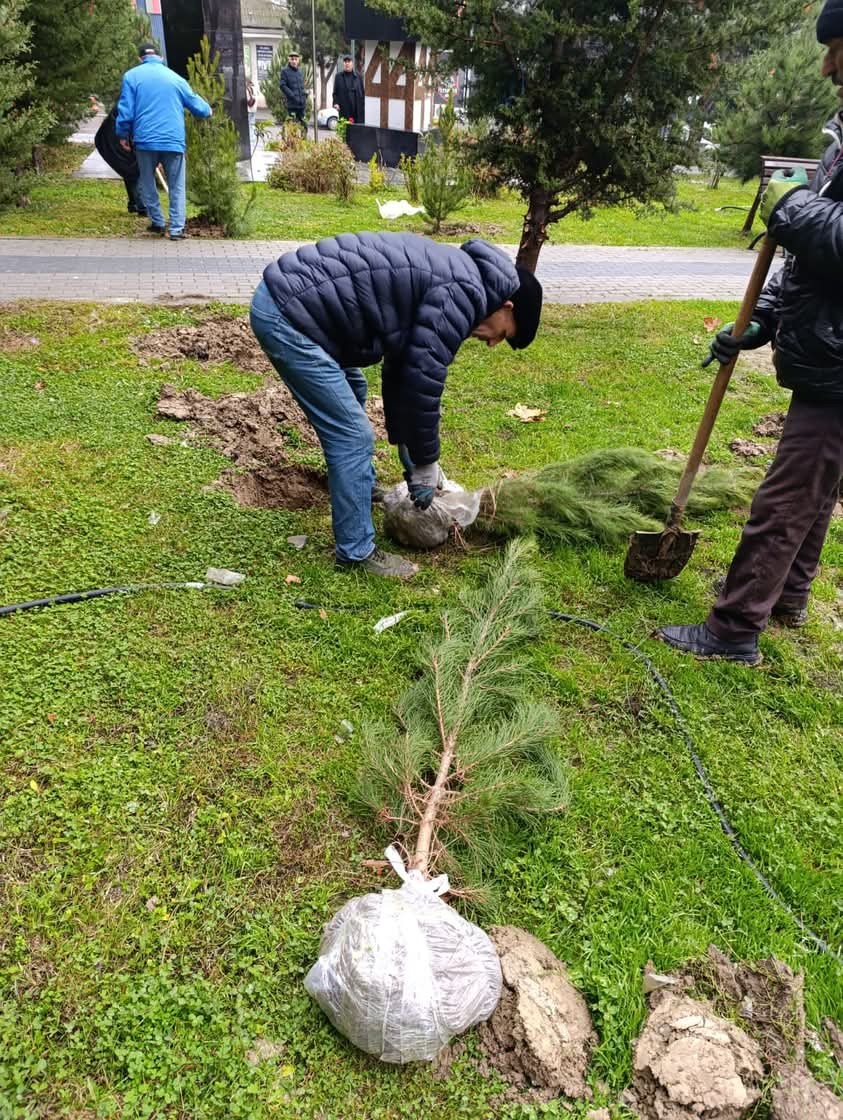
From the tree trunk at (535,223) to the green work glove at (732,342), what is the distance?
4367mm

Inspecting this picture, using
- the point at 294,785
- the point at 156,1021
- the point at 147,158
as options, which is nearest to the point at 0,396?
the point at 294,785

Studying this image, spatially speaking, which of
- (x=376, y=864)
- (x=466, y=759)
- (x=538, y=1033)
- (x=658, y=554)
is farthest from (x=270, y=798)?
(x=658, y=554)

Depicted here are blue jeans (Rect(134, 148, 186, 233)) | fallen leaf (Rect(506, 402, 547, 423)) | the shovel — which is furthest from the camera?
blue jeans (Rect(134, 148, 186, 233))

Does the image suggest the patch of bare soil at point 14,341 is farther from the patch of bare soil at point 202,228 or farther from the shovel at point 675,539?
the shovel at point 675,539

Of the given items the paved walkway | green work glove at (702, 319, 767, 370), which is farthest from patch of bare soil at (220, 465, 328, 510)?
the paved walkway

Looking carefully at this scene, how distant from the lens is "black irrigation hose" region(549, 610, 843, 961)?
2307mm

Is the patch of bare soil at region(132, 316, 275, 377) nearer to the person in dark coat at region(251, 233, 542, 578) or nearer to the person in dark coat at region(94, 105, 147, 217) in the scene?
the person in dark coat at region(251, 233, 542, 578)

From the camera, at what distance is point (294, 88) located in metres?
19.2

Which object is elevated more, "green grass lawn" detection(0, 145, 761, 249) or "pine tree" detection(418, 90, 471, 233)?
"pine tree" detection(418, 90, 471, 233)

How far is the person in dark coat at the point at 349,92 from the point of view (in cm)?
1777

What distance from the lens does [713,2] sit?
6230 mm

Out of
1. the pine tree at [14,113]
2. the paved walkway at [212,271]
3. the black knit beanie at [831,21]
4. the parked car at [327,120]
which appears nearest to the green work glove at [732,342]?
the black knit beanie at [831,21]

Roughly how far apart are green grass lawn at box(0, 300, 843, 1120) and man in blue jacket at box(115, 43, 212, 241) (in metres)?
6.36

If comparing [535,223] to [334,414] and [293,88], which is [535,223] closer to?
[334,414]
